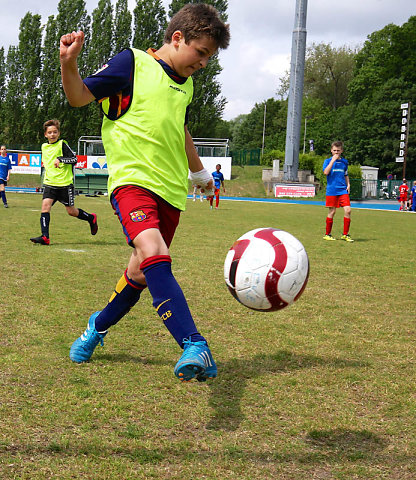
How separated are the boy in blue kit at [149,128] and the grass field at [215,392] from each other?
21.5 inches

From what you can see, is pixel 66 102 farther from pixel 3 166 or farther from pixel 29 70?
pixel 3 166

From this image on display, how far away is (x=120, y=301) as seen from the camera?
10.2 feet

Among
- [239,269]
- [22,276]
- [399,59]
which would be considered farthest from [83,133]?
[239,269]

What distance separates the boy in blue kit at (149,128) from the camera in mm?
2664

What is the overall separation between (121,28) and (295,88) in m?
22.8

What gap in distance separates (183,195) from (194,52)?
0.80 metres

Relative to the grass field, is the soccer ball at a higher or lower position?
higher

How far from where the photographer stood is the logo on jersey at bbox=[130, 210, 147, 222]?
2.71 metres

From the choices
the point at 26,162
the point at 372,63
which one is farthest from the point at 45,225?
the point at 372,63

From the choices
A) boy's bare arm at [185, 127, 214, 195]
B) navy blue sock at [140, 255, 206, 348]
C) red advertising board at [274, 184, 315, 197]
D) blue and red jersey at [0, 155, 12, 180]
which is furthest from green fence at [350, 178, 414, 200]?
navy blue sock at [140, 255, 206, 348]

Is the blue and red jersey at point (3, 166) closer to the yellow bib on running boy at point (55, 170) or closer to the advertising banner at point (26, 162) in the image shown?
the yellow bib on running boy at point (55, 170)

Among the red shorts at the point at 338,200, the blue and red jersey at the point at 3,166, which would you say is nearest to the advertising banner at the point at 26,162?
the blue and red jersey at the point at 3,166

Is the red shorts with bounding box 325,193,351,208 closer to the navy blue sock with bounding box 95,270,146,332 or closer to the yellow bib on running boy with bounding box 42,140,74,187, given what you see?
the yellow bib on running boy with bounding box 42,140,74,187

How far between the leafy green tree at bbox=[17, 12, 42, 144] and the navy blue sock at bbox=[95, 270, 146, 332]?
52.7m
